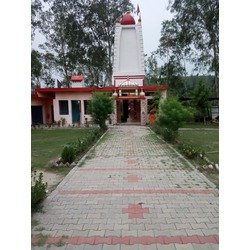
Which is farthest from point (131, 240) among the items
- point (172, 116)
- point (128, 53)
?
point (128, 53)

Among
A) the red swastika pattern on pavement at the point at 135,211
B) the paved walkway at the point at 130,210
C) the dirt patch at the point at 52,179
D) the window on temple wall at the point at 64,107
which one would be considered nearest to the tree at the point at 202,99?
the window on temple wall at the point at 64,107

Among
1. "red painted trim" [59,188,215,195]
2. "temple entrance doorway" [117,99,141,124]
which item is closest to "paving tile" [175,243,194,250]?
"red painted trim" [59,188,215,195]

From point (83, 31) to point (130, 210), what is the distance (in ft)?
100

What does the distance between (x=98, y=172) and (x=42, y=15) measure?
23660mm

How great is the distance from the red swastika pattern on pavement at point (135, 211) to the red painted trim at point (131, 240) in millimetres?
719

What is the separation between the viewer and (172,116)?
1273 centimetres

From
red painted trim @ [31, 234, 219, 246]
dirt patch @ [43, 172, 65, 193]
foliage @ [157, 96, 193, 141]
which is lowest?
red painted trim @ [31, 234, 219, 246]

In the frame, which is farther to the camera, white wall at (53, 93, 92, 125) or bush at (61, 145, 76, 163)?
white wall at (53, 93, 92, 125)

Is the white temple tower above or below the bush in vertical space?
above

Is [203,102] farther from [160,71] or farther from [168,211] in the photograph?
[168,211]

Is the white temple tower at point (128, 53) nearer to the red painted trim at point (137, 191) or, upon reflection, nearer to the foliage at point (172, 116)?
the foliage at point (172, 116)

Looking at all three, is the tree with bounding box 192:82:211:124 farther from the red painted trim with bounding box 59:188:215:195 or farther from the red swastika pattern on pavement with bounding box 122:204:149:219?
the red swastika pattern on pavement with bounding box 122:204:149:219

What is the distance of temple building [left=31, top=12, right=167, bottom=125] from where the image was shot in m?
22.5
